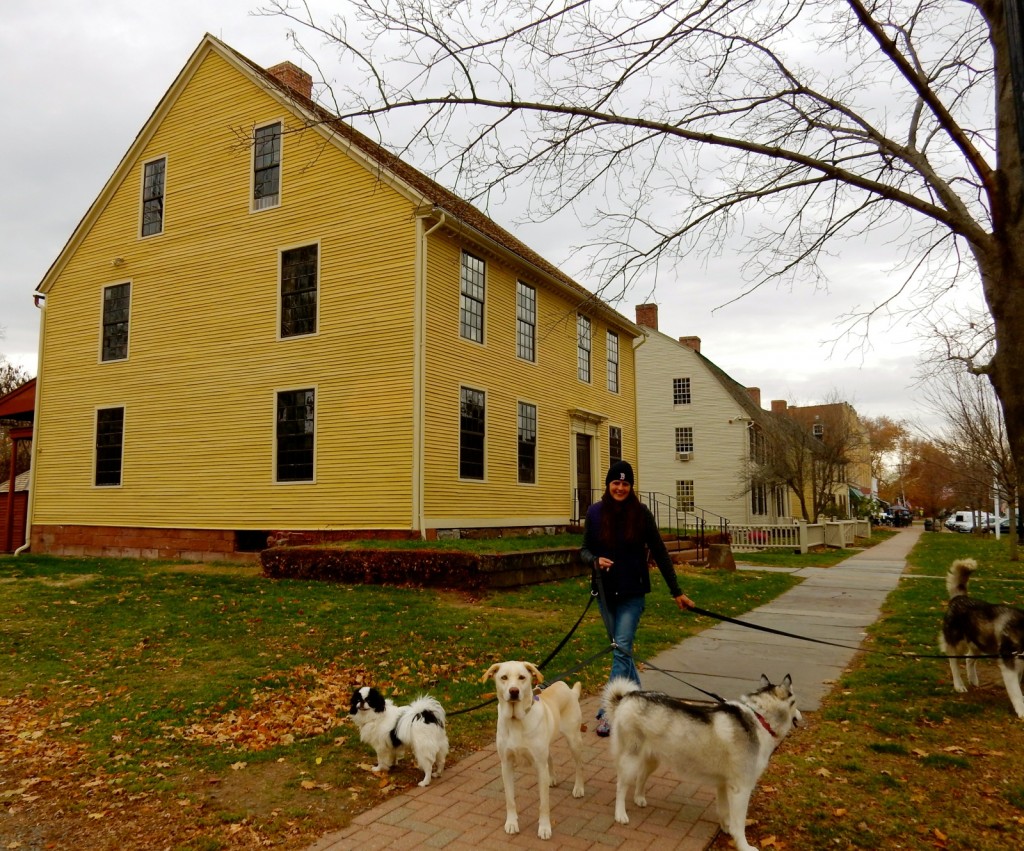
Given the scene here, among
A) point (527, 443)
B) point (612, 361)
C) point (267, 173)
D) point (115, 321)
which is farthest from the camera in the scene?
point (612, 361)

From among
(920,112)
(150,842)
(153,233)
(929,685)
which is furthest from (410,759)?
(153,233)

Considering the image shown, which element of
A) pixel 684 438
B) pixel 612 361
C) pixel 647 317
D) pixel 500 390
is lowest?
pixel 500 390

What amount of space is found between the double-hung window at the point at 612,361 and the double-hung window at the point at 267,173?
11929 mm

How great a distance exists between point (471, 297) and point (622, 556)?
13.0 metres

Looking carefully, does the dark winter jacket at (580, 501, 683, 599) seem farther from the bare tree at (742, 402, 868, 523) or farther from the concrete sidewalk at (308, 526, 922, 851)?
the bare tree at (742, 402, 868, 523)

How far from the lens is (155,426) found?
1934 cm

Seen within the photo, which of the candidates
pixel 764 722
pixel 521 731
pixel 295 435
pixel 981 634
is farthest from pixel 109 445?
pixel 981 634

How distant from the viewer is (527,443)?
65.5 ft

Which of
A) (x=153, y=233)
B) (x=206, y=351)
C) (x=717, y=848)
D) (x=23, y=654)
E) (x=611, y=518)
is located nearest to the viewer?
(x=717, y=848)

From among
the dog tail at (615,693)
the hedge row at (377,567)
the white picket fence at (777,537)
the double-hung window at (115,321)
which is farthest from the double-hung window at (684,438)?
the dog tail at (615,693)

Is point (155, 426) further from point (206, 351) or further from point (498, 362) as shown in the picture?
point (498, 362)

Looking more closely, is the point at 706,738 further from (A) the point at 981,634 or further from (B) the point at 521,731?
(A) the point at 981,634

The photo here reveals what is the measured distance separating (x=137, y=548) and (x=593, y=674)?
619 inches

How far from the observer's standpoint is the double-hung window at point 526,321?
20.0 metres
